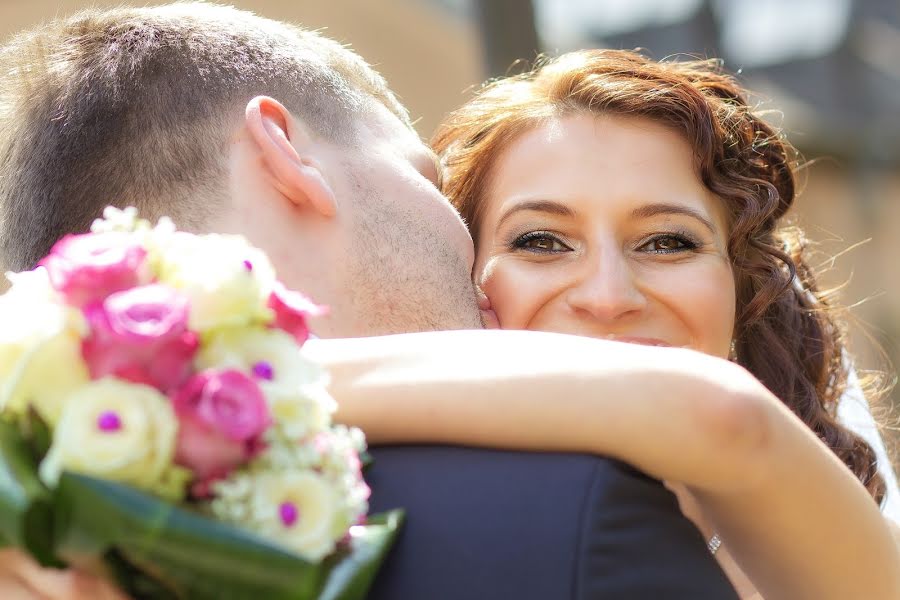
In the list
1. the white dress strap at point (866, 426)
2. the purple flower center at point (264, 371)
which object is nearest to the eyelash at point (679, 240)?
the white dress strap at point (866, 426)

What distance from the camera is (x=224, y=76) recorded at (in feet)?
10.6

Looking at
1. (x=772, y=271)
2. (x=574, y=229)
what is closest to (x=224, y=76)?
(x=574, y=229)

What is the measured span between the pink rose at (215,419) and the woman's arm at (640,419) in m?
0.41

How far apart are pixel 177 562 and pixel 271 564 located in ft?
0.43

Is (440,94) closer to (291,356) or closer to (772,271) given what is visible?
(772,271)

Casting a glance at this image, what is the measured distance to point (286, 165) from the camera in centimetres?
294

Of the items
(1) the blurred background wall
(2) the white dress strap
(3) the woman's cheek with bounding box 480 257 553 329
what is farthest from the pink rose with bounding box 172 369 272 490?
(1) the blurred background wall

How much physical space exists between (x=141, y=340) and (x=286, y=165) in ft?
3.77

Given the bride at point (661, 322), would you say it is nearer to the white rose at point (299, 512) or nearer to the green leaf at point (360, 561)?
the green leaf at point (360, 561)

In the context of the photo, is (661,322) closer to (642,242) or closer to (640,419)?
(642,242)

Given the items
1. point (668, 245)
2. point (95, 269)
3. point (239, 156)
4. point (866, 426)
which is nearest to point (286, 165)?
point (239, 156)

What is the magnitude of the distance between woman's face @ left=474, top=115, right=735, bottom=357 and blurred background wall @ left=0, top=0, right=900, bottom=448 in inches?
310

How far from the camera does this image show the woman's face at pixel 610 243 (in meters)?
3.98

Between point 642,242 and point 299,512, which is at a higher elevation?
point 299,512
